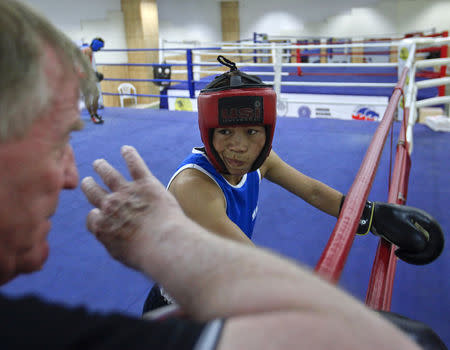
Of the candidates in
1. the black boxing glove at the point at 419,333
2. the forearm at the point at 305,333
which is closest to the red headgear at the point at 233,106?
the black boxing glove at the point at 419,333

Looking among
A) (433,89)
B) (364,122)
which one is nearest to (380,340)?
(364,122)

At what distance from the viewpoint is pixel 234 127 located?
46.9 inches

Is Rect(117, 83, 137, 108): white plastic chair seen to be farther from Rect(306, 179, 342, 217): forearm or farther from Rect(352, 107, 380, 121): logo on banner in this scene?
Rect(306, 179, 342, 217): forearm

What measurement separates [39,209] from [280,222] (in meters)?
1.94

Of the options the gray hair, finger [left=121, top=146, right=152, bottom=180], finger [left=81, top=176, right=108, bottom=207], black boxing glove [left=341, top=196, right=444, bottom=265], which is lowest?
black boxing glove [left=341, top=196, right=444, bottom=265]

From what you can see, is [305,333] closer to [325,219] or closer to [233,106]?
[233,106]

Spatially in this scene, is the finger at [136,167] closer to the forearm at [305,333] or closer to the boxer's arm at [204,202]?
the forearm at [305,333]

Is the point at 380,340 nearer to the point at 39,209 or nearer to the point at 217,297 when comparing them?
the point at 217,297

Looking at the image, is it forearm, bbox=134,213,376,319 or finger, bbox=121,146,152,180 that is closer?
forearm, bbox=134,213,376,319

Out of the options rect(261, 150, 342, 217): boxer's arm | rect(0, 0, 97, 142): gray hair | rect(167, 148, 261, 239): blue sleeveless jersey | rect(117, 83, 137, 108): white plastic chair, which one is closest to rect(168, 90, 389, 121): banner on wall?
rect(261, 150, 342, 217): boxer's arm

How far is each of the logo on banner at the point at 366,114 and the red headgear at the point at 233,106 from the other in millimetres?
4945

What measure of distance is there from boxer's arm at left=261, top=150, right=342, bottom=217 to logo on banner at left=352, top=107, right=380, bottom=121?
15.4ft

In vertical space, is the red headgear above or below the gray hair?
below

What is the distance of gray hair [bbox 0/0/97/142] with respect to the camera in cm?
28
